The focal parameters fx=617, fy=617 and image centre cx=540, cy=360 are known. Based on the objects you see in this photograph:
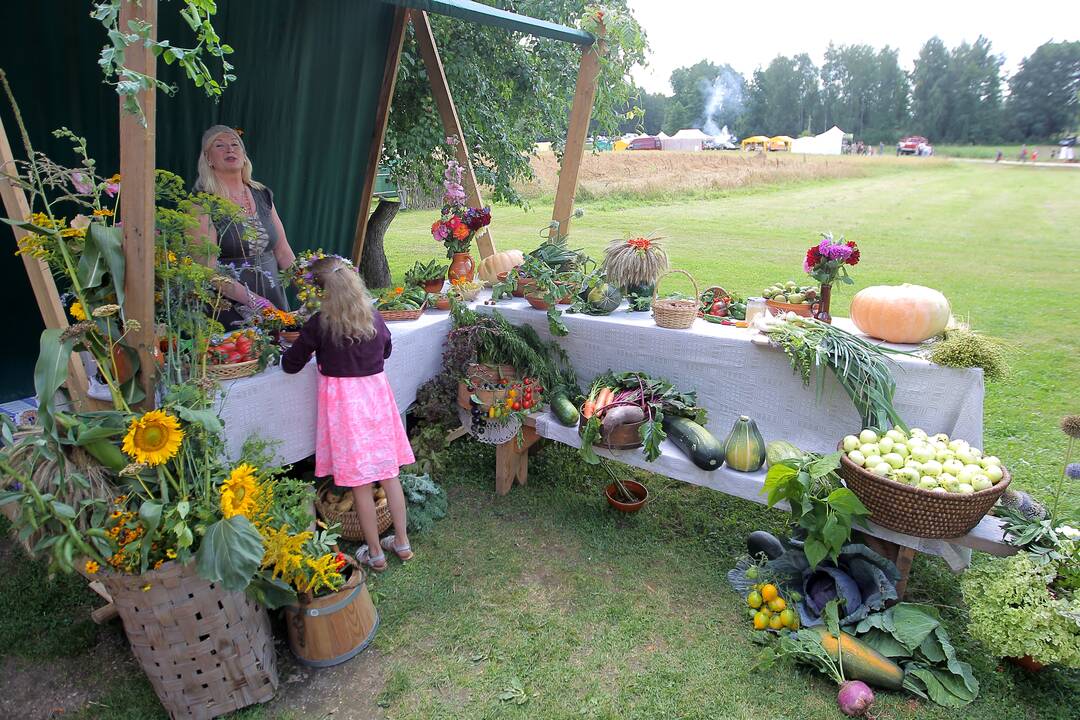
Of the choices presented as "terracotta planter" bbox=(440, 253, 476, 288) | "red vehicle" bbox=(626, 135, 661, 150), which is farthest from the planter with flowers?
"red vehicle" bbox=(626, 135, 661, 150)

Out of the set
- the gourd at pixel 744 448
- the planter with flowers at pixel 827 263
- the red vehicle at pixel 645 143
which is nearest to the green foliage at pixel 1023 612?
the gourd at pixel 744 448

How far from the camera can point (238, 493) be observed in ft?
7.39

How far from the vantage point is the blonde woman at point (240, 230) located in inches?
131

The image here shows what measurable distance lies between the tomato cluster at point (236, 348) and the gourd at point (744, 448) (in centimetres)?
247

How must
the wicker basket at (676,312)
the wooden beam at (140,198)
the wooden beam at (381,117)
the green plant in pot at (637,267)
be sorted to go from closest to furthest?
the wooden beam at (140,198) → the wicker basket at (676,312) → the green plant in pot at (637,267) → the wooden beam at (381,117)

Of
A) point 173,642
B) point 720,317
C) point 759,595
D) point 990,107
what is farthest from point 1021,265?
point 990,107

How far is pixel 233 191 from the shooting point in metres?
3.62

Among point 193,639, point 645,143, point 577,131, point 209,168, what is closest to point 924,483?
point 193,639

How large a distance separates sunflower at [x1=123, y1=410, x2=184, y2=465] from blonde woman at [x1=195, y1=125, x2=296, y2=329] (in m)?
1.23

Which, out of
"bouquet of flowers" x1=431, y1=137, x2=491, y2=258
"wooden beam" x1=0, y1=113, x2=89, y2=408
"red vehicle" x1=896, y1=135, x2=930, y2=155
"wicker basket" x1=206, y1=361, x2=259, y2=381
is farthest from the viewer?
"red vehicle" x1=896, y1=135, x2=930, y2=155

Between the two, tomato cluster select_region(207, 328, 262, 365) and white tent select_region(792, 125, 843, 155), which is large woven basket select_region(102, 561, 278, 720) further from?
white tent select_region(792, 125, 843, 155)

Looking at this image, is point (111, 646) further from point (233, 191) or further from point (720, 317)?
point (720, 317)

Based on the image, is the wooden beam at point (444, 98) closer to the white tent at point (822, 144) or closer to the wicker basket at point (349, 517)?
the wicker basket at point (349, 517)

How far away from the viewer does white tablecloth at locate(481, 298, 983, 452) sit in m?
3.08
